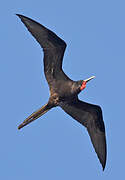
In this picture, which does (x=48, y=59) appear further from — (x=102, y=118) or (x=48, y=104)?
(x=102, y=118)

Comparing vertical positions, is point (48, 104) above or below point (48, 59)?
below

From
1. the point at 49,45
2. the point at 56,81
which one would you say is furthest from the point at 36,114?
the point at 49,45

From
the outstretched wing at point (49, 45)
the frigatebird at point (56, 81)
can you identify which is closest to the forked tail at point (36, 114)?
the frigatebird at point (56, 81)

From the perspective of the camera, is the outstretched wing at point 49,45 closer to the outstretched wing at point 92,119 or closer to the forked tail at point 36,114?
the forked tail at point 36,114

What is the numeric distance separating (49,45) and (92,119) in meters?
3.80

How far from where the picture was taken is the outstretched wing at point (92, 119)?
2384cm

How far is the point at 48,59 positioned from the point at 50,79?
0.79 metres

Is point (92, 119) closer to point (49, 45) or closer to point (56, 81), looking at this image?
point (56, 81)

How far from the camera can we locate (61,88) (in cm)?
2272

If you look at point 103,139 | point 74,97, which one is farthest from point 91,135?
point 74,97

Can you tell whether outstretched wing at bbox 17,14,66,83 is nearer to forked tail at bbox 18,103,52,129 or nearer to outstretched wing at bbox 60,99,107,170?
forked tail at bbox 18,103,52,129

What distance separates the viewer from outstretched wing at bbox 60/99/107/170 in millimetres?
23844

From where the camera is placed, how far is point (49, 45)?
2248cm

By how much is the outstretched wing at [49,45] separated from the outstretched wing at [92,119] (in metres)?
1.66
